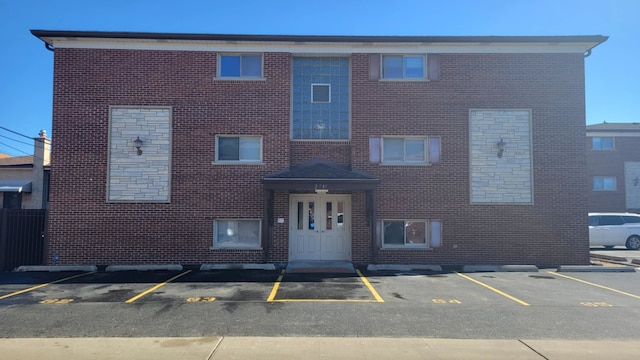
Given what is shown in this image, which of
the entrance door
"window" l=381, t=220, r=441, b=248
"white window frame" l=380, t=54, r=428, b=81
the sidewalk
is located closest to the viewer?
the sidewalk

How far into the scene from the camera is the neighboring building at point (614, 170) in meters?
29.1

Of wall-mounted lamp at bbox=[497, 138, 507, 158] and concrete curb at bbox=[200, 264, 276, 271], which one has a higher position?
wall-mounted lamp at bbox=[497, 138, 507, 158]

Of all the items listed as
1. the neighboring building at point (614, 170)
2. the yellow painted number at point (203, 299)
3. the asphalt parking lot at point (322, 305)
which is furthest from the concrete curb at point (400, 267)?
the neighboring building at point (614, 170)

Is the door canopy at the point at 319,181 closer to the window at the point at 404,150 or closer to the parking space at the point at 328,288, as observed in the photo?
the window at the point at 404,150

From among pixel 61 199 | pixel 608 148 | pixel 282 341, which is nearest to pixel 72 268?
pixel 61 199

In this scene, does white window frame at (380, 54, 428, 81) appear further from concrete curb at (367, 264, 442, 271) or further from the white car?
the white car

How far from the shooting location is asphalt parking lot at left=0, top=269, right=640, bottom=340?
659 cm

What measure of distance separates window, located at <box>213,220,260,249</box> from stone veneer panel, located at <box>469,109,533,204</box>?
24.0 feet

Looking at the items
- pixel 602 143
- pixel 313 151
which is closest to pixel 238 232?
pixel 313 151

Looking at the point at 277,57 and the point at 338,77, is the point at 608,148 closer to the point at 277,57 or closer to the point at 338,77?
the point at 338,77

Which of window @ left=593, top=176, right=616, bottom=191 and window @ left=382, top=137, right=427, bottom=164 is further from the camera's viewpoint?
window @ left=593, top=176, right=616, bottom=191

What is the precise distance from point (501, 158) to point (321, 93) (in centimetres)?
647

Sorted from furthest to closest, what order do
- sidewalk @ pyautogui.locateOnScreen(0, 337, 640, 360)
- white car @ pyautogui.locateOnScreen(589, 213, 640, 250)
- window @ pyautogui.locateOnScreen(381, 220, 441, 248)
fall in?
white car @ pyautogui.locateOnScreen(589, 213, 640, 250) → window @ pyautogui.locateOnScreen(381, 220, 441, 248) → sidewalk @ pyautogui.locateOnScreen(0, 337, 640, 360)

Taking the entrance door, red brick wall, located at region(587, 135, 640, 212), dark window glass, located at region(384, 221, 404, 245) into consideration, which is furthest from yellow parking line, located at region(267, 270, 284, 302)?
red brick wall, located at region(587, 135, 640, 212)
